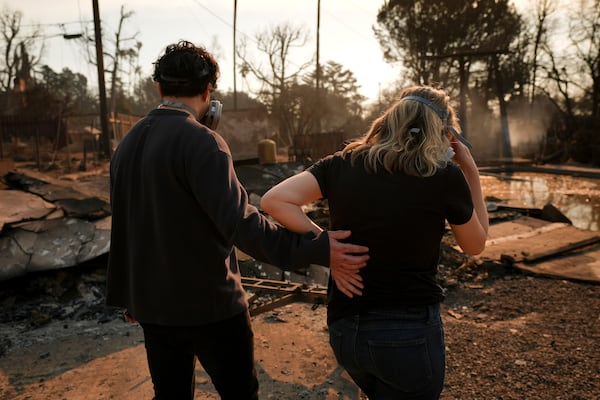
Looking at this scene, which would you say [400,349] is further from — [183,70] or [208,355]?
[183,70]

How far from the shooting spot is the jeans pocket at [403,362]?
1487mm

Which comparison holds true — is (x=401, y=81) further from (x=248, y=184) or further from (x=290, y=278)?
(x=290, y=278)

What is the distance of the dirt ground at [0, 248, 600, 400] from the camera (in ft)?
10.7

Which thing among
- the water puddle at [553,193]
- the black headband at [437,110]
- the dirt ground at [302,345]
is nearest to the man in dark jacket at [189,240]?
the black headband at [437,110]

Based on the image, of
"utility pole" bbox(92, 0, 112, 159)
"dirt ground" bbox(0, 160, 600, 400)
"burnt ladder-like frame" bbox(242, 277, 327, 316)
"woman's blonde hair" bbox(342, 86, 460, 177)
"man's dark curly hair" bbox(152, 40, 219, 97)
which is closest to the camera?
"woman's blonde hair" bbox(342, 86, 460, 177)

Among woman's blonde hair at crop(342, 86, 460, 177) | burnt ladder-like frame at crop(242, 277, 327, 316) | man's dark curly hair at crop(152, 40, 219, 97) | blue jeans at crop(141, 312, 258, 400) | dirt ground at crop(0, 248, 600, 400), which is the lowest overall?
dirt ground at crop(0, 248, 600, 400)

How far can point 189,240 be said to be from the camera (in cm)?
160

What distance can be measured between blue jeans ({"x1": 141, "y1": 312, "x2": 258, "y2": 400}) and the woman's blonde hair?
790mm

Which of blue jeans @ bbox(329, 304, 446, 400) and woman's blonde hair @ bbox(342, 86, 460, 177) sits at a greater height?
woman's blonde hair @ bbox(342, 86, 460, 177)

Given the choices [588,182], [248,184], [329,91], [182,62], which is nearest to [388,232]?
[182,62]

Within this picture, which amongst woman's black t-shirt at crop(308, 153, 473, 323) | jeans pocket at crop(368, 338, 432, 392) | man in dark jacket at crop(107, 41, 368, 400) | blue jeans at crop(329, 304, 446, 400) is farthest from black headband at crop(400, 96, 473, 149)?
jeans pocket at crop(368, 338, 432, 392)

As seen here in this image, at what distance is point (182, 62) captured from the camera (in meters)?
1.64

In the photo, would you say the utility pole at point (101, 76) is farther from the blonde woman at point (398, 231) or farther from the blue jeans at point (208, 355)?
the blonde woman at point (398, 231)

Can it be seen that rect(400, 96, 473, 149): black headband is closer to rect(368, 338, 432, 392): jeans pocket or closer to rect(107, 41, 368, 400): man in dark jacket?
rect(107, 41, 368, 400): man in dark jacket
